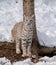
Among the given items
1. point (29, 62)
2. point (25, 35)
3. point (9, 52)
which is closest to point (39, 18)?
point (9, 52)

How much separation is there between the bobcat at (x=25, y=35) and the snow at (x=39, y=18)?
850mm

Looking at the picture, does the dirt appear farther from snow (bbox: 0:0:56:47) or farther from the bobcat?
snow (bbox: 0:0:56:47)

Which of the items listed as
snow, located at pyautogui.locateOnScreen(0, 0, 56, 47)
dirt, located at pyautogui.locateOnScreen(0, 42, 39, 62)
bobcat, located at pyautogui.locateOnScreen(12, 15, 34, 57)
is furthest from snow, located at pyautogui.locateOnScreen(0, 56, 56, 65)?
snow, located at pyautogui.locateOnScreen(0, 0, 56, 47)

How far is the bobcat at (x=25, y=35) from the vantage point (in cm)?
544

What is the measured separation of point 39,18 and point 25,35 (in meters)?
2.79

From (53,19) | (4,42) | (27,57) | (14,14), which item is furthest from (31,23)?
(14,14)

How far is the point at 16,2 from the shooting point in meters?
10.0

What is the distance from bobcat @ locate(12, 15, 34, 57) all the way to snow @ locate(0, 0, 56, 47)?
Answer: 850mm

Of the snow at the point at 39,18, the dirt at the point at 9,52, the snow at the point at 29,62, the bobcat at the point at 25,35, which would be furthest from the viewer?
the snow at the point at 39,18

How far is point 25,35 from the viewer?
559 cm

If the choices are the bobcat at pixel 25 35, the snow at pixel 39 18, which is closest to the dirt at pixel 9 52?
the bobcat at pixel 25 35

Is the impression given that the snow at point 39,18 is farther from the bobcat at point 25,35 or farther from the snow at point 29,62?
the snow at point 29,62

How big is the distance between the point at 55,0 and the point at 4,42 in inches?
155

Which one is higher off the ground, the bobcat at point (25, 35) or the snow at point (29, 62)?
the bobcat at point (25, 35)
